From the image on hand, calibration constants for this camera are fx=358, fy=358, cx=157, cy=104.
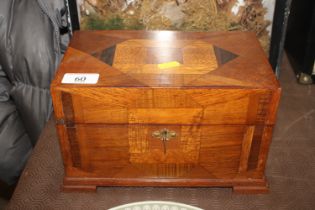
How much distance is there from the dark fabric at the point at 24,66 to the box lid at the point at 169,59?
16 centimetres

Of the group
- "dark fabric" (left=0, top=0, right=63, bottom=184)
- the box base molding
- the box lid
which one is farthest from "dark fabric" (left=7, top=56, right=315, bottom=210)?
the box lid

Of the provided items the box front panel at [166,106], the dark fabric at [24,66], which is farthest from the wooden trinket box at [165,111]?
the dark fabric at [24,66]

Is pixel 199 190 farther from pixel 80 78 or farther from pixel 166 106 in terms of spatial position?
pixel 80 78

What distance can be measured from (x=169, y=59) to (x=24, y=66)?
1.50 ft

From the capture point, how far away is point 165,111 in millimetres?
721

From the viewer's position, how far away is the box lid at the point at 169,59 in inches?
28.3

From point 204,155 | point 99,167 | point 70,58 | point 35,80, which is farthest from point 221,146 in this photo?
point 35,80

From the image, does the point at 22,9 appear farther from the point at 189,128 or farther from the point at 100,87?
the point at 189,128

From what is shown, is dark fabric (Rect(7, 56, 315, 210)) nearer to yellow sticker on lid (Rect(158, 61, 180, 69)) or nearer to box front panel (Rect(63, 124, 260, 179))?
box front panel (Rect(63, 124, 260, 179))

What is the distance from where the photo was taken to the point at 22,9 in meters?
1.01

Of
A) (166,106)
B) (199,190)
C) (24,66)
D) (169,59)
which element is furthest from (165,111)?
(24,66)

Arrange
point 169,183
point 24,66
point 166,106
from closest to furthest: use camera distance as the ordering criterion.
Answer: point 166,106 < point 169,183 < point 24,66

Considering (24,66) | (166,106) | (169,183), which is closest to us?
(166,106)

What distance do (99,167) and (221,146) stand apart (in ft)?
0.91
